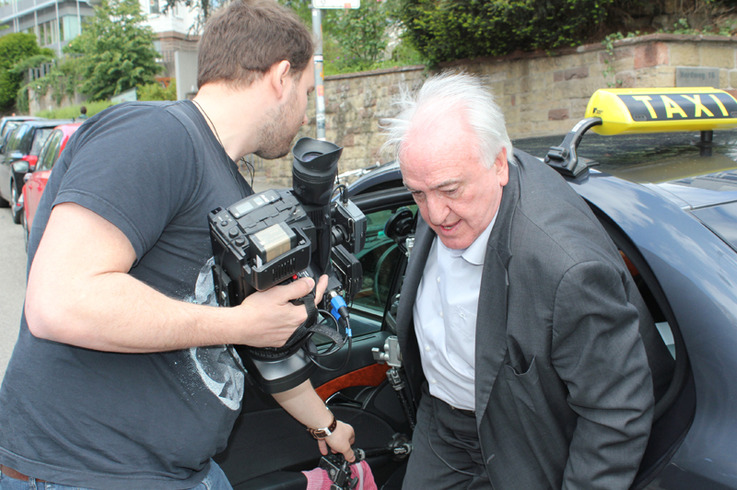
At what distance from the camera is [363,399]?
2408mm

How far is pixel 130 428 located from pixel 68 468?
0.49 feet

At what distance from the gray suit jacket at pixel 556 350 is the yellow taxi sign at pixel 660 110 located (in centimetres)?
32

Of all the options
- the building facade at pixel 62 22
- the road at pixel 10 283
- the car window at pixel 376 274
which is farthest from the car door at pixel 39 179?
Answer: the building facade at pixel 62 22

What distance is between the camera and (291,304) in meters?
1.36

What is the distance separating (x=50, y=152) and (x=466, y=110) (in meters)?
7.71

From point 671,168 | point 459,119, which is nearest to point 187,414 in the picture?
point 459,119

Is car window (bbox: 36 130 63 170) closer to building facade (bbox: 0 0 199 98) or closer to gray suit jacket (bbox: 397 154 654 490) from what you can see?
gray suit jacket (bbox: 397 154 654 490)

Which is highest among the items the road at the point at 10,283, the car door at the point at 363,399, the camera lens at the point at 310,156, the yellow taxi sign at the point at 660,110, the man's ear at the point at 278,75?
the man's ear at the point at 278,75

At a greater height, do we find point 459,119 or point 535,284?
point 459,119

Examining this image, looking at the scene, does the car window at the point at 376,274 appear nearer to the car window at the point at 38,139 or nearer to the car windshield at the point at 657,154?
the car windshield at the point at 657,154

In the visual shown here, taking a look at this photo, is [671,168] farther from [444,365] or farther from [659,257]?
[444,365]

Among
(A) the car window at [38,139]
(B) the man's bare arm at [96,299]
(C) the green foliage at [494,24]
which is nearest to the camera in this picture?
(B) the man's bare arm at [96,299]

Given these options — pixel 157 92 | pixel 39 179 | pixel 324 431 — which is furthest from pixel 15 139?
pixel 157 92

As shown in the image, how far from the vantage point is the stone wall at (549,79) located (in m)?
6.89
